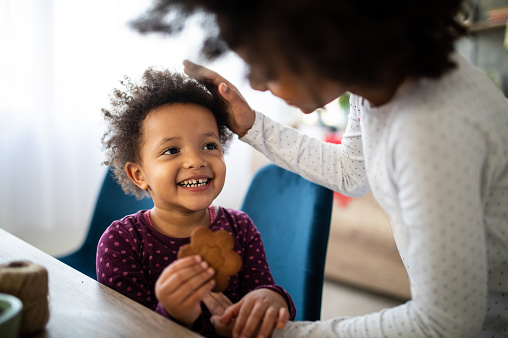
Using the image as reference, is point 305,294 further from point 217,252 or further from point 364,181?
point 217,252

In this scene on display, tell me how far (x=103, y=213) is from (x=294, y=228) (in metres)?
0.68

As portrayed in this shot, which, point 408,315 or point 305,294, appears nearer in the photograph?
point 408,315

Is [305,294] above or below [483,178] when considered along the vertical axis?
below

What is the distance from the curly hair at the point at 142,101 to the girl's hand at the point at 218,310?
→ 15.6 inches

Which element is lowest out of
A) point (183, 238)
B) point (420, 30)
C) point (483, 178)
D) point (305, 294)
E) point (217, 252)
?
point (305, 294)

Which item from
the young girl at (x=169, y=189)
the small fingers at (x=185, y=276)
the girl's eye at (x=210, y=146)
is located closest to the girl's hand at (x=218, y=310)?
the young girl at (x=169, y=189)

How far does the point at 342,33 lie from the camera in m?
0.53

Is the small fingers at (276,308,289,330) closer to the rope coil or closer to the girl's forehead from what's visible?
the rope coil

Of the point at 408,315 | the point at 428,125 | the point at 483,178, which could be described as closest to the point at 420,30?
the point at 428,125

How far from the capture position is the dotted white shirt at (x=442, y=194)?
574 mm

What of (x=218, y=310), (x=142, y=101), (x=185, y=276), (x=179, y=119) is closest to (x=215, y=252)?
(x=185, y=276)

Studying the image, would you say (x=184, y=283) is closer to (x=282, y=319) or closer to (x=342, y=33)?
(x=282, y=319)

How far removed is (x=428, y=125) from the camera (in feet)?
1.93

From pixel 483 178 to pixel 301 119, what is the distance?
2872mm
